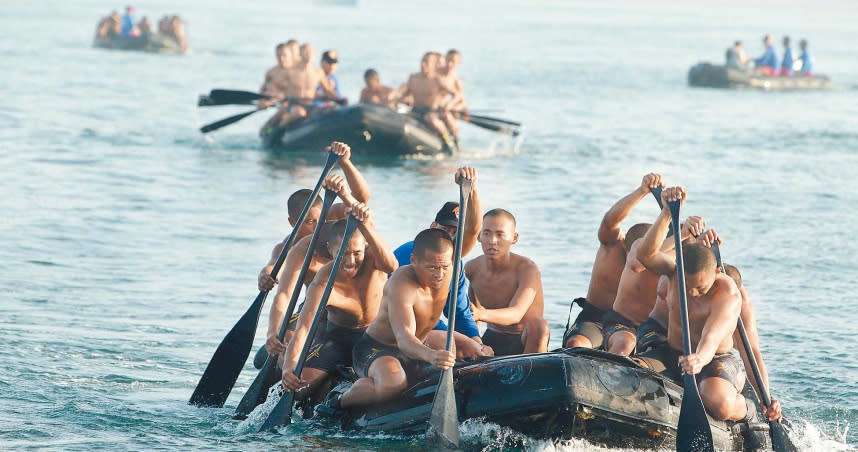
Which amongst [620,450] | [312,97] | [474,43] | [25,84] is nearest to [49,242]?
[312,97]

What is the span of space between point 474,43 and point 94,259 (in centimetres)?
4207

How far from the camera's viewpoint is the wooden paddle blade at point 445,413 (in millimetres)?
7570

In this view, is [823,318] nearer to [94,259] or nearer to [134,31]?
[94,259]

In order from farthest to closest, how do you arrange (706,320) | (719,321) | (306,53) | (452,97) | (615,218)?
(452,97), (306,53), (615,218), (706,320), (719,321)

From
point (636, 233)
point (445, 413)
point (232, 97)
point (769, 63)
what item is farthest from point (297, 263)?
point (769, 63)

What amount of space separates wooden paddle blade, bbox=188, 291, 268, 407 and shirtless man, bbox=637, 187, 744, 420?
9.39 feet

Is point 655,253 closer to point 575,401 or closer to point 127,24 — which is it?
point 575,401

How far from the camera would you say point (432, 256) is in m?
7.86

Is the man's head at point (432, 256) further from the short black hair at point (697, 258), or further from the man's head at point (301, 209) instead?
the man's head at point (301, 209)

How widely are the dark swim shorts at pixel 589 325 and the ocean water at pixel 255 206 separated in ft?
5.09

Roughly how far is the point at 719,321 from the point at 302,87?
15.0 metres

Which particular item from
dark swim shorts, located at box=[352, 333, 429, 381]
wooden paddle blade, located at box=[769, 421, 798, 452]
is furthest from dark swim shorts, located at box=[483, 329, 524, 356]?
wooden paddle blade, located at box=[769, 421, 798, 452]

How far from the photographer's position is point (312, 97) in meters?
22.1

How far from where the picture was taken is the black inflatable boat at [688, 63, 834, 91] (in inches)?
1423
